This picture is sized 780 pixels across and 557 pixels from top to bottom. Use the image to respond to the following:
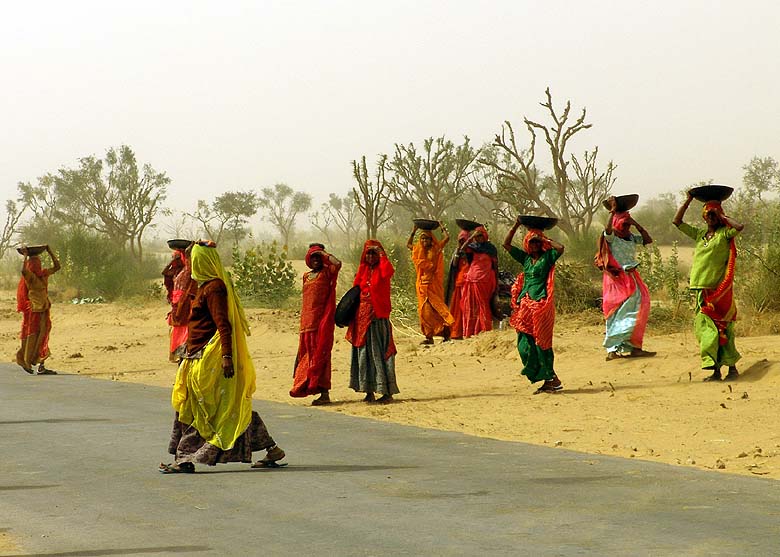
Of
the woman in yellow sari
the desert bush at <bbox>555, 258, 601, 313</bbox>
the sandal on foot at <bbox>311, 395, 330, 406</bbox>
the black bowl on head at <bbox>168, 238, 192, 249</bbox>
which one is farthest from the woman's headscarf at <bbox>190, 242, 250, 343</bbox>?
the desert bush at <bbox>555, 258, 601, 313</bbox>

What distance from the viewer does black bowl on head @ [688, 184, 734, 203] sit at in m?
13.8

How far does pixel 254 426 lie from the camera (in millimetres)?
9445

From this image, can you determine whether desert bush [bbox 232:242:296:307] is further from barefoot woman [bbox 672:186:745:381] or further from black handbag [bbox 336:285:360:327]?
barefoot woman [bbox 672:186:745:381]

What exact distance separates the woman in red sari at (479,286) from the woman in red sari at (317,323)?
268 inches

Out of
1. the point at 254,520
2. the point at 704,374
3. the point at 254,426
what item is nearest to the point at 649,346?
the point at 704,374

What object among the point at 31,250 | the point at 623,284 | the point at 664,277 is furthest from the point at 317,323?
the point at 664,277

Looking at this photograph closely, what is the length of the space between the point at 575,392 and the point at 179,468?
6757mm

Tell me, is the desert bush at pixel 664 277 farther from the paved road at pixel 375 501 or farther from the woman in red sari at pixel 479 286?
the paved road at pixel 375 501

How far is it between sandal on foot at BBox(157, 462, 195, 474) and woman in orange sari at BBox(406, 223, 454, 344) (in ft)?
39.3

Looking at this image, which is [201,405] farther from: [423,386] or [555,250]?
[423,386]

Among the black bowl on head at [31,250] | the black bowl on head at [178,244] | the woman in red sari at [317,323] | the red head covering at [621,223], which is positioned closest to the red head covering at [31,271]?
the black bowl on head at [31,250]

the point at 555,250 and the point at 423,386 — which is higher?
the point at 555,250

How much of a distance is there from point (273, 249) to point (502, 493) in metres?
22.5

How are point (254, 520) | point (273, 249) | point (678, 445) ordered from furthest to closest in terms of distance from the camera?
point (273, 249) → point (678, 445) → point (254, 520)
